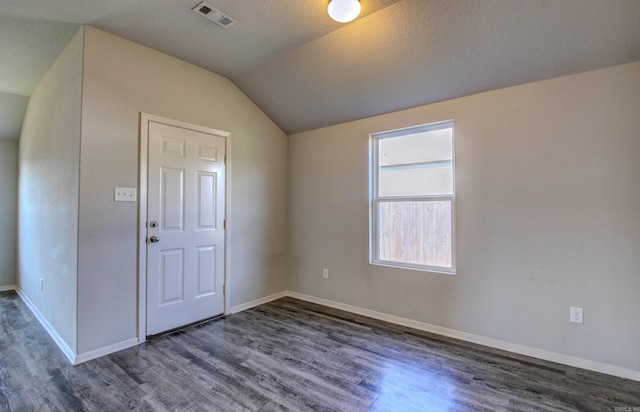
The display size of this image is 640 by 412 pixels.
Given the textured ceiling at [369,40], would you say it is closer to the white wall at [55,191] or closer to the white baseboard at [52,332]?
the white wall at [55,191]

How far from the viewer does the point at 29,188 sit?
371cm

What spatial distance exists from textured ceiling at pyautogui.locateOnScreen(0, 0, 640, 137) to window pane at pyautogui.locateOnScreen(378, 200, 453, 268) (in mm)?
1068

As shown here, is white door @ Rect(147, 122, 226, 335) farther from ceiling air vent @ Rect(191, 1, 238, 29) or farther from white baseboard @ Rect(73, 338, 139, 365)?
ceiling air vent @ Rect(191, 1, 238, 29)

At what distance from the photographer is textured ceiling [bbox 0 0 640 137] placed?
6.84 feet

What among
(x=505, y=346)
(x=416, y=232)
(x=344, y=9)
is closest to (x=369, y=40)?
(x=344, y=9)

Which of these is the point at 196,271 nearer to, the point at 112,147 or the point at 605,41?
the point at 112,147

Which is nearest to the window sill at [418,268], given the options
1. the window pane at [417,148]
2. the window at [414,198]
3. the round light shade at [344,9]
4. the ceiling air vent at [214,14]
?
the window at [414,198]

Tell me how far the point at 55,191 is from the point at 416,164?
3.49 metres

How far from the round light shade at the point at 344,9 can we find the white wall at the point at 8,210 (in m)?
5.19

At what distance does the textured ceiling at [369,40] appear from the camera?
209cm

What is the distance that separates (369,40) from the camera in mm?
2539

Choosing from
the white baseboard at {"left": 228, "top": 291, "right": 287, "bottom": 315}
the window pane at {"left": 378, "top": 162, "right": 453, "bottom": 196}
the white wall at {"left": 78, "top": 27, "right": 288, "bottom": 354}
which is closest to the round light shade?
the window pane at {"left": 378, "top": 162, "right": 453, "bottom": 196}

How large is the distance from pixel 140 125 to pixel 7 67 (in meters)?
1.63

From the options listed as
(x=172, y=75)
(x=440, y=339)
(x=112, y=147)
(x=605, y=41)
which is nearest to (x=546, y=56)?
(x=605, y=41)
